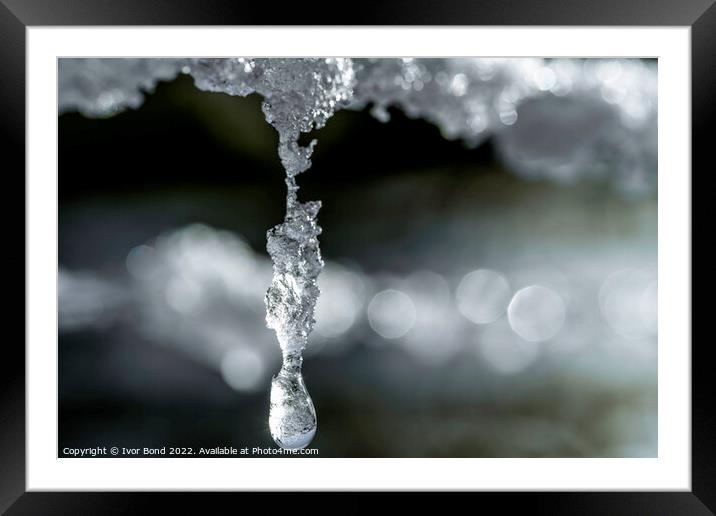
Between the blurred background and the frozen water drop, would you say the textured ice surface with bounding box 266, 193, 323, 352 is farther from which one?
the blurred background

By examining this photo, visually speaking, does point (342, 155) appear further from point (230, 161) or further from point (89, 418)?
point (89, 418)

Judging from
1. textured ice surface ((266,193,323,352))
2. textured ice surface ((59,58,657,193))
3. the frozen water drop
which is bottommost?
the frozen water drop

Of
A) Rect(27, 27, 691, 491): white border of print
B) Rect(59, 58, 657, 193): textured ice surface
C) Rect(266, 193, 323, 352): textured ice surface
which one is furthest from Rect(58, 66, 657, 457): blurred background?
Rect(27, 27, 691, 491): white border of print

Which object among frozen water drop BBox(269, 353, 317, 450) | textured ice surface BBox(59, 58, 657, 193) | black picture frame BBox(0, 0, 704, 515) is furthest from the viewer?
textured ice surface BBox(59, 58, 657, 193)

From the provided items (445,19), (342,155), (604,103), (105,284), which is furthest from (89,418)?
(604,103)

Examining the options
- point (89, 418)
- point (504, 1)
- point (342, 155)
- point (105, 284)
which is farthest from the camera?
point (342, 155)

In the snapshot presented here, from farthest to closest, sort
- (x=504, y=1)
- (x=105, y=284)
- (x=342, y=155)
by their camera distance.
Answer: (x=342, y=155) < (x=105, y=284) < (x=504, y=1)
